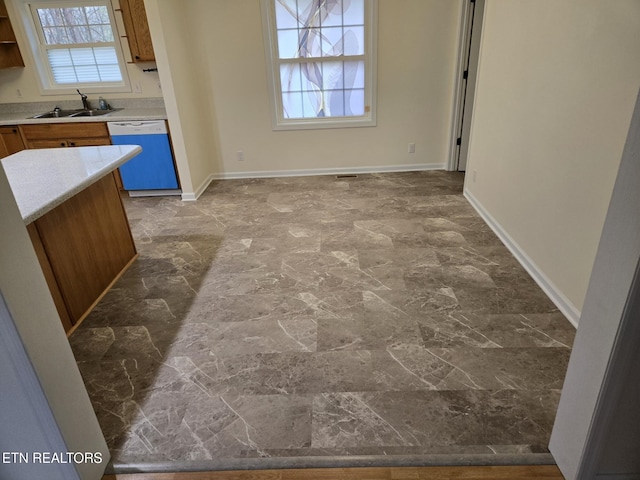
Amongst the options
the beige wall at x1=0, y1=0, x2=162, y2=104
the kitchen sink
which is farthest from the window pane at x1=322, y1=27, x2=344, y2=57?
the kitchen sink

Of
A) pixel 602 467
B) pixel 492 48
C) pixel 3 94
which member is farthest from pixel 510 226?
pixel 3 94

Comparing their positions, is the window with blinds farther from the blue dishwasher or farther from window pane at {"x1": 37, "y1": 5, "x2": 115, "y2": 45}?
the blue dishwasher

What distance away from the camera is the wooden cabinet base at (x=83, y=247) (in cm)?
236

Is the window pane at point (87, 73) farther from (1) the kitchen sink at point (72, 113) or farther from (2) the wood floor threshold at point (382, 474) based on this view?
(2) the wood floor threshold at point (382, 474)

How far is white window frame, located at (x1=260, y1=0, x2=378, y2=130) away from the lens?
445 cm

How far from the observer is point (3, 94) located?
16.1 feet

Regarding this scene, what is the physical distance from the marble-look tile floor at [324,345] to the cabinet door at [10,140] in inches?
82.6

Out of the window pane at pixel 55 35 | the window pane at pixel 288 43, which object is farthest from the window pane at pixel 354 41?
the window pane at pixel 55 35

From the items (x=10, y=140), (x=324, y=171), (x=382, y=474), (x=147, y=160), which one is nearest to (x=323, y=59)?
(x=324, y=171)

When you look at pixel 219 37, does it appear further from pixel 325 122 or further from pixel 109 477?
pixel 109 477

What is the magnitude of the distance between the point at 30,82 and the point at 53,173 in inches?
133

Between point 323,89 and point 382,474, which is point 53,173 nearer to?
point 382,474

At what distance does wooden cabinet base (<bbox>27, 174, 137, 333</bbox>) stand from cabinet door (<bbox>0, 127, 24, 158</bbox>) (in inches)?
91.3

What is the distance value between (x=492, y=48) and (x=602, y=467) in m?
3.15
